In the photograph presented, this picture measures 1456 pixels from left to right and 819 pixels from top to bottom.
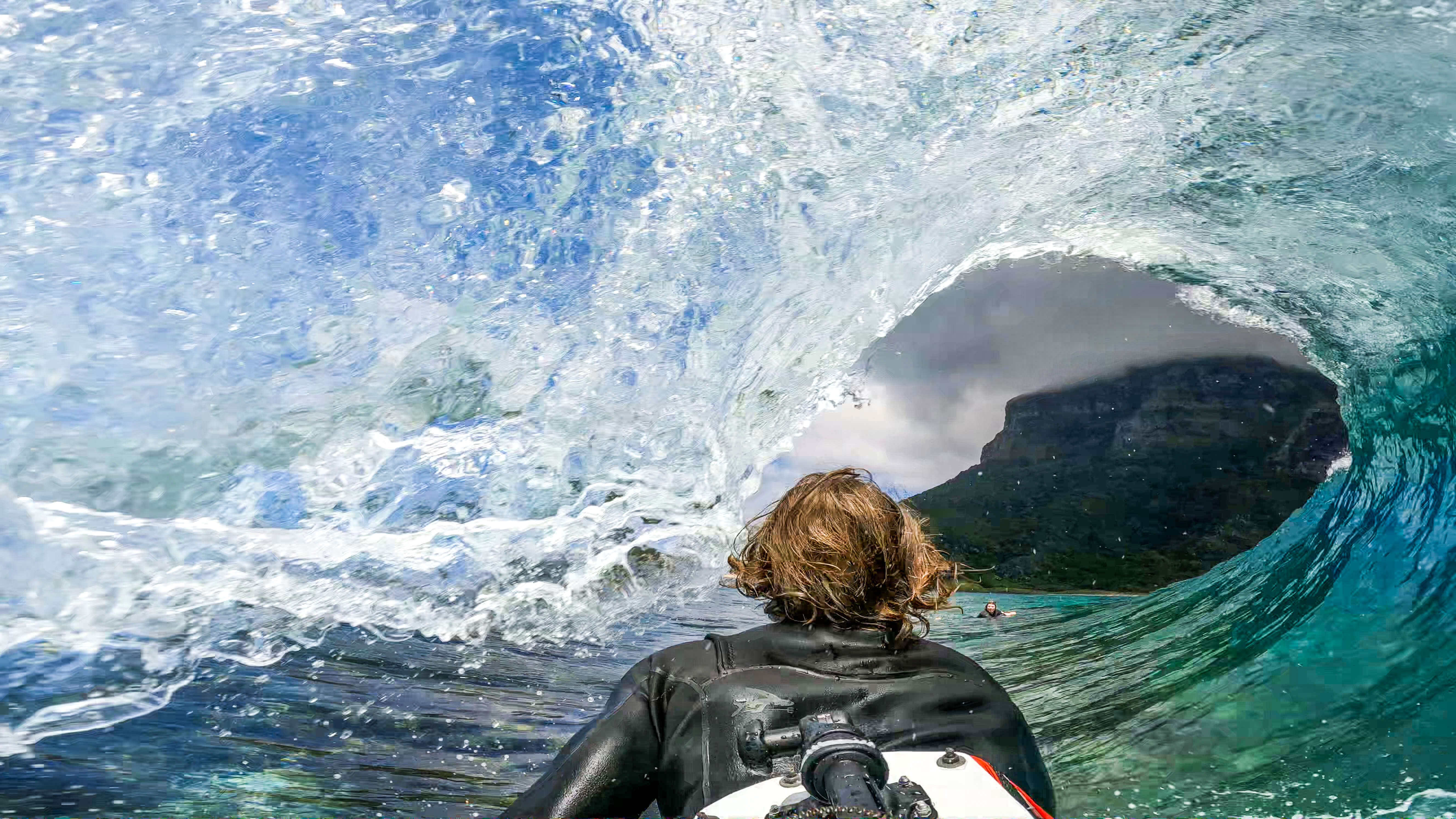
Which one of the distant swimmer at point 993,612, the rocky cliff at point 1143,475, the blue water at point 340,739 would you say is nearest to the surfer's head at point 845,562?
the blue water at point 340,739

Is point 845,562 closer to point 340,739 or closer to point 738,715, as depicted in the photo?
point 738,715

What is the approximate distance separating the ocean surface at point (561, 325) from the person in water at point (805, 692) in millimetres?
2459

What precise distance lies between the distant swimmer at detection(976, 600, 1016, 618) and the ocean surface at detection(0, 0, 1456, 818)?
887mm

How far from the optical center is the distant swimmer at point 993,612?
642 cm

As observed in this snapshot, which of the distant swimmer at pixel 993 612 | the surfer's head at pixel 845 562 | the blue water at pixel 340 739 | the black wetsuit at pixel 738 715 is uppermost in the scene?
the surfer's head at pixel 845 562

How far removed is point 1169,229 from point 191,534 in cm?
547

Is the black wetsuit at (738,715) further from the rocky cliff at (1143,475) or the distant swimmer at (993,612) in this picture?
the distant swimmer at (993,612)

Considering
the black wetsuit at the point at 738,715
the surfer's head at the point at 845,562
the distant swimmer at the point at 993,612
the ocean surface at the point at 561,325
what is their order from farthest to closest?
the distant swimmer at the point at 993,612, the ocean surface at the point at 561,325, the surfer's head at the point at 845,562, the black wetsuit at the point at 738,715

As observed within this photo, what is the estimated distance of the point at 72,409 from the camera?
358 cm

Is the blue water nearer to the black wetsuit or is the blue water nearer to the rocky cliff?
the rocky cliff

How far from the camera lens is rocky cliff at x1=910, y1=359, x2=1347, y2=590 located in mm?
5504

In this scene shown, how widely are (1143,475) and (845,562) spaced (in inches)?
203

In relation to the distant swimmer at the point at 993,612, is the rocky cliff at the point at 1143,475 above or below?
above

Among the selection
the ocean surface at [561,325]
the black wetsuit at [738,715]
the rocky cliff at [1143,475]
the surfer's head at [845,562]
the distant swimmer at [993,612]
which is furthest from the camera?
the distant swimmer at [993,612]
